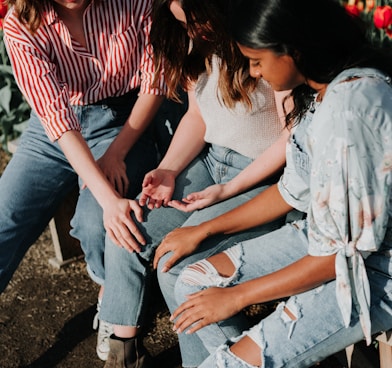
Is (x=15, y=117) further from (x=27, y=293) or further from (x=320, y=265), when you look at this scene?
(x=320, y=265)

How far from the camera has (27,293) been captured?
11.2 feet

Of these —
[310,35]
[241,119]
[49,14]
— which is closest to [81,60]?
[49,14]

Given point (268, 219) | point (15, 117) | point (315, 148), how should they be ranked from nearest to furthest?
point (315, 148) → point (268, 219) → point (15, 117)

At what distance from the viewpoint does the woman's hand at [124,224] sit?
2.46 meters

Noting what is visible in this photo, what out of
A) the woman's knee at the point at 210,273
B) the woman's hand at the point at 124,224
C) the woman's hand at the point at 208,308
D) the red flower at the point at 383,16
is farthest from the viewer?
the red flower at the point at 383,16

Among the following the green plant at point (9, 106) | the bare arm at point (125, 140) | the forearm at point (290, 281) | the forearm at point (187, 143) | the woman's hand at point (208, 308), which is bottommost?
the green plant at point (9, 106)

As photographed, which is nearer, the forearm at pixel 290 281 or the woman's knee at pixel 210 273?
the forearm at pixel 290 281

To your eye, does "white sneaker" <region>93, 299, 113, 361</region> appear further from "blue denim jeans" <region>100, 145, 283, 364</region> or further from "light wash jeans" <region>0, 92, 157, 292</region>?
"blue denim jeans" <region>100, 145, 283, 364</region>

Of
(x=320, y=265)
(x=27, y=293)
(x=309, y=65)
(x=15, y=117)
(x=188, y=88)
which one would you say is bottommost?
(x=27, y=293)

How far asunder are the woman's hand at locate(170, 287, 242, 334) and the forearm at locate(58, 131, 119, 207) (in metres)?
0.57

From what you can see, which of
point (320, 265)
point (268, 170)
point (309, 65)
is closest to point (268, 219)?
point (268, 170)

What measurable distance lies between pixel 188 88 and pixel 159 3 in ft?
1.09

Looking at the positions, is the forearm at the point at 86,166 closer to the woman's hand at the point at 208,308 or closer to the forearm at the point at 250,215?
the forearm at the point at 250,215

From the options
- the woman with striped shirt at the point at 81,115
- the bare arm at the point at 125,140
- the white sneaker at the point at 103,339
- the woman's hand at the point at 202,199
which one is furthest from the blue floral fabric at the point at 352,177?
A: the white sneaker at the point at 103,339
